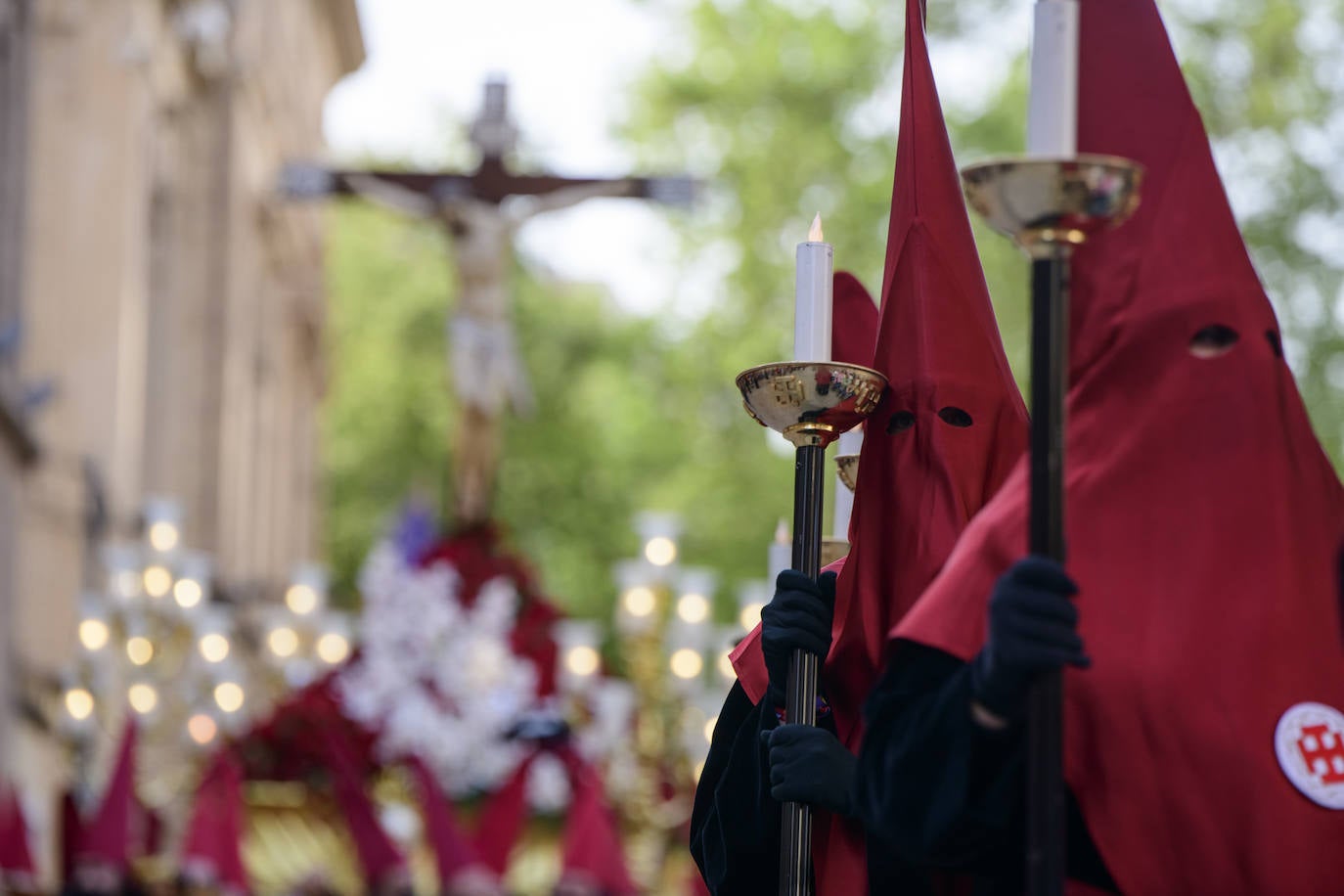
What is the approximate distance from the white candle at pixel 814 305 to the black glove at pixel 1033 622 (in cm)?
74

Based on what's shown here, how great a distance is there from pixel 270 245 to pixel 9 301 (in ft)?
36.2

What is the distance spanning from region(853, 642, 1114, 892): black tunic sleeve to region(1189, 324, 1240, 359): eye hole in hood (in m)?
0.49

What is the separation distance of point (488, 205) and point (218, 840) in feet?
23.4

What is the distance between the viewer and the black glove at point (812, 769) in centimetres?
297

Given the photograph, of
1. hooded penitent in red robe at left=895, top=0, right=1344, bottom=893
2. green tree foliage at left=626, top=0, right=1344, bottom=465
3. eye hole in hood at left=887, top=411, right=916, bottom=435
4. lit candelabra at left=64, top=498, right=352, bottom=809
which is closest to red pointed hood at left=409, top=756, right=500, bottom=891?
lit candelabra at left=64, top=498, right=352, bottom=809

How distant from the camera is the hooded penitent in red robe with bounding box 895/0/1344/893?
2.63 meters

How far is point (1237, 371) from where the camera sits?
273 cm

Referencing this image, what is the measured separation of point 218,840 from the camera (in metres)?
9.27

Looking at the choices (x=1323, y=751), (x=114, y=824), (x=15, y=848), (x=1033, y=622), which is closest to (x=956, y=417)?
(x=1323, y=751)

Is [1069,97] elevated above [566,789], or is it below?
above

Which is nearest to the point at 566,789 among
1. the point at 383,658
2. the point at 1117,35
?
the point at 383,658

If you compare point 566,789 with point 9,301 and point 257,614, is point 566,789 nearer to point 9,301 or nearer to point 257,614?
point 9,301

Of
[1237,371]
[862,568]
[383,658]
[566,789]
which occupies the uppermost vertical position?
[1237,371]

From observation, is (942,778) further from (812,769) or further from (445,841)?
(445,841)
